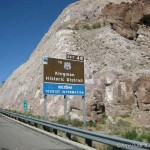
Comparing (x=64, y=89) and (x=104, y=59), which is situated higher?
(x=104, y=59)

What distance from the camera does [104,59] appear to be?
4234 cm

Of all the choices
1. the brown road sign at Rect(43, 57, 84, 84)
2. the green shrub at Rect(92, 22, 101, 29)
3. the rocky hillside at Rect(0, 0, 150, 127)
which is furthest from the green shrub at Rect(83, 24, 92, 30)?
the brown road sign at Rect(43, 57, 84, 84)

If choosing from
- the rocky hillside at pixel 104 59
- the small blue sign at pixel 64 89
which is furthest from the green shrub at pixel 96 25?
the small blue sign at pixel 64 89

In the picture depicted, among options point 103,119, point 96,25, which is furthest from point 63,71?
point 96,25

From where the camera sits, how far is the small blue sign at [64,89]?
2447 cm

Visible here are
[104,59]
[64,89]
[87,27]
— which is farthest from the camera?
[87,27]

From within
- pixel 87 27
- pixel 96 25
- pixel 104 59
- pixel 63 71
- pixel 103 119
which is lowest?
pixel 103 119

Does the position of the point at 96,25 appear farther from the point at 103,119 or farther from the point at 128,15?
the point at 103,119

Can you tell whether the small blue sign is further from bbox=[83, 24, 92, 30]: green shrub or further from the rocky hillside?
bbox=[83, 24, 92, 30]: green shrub

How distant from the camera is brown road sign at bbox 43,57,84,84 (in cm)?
2494

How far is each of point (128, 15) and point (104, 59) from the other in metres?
13.7

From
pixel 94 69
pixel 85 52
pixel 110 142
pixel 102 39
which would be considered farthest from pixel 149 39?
pixel 110 142

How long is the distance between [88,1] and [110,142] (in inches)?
2089

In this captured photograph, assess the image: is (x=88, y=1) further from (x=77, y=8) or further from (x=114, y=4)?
(x=114, y=4)
